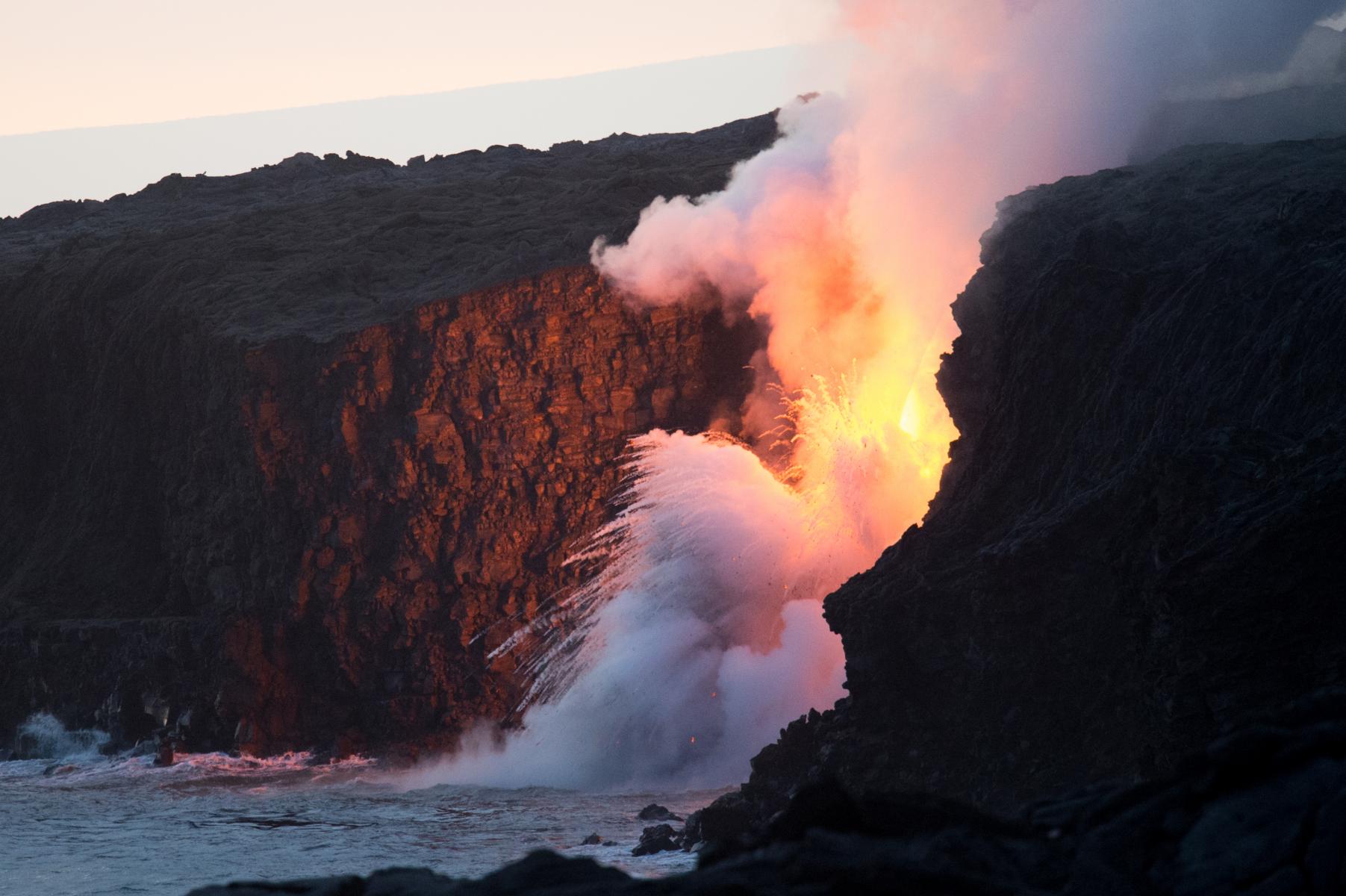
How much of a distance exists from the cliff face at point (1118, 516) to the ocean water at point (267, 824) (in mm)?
4378

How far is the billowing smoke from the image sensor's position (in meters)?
32.1

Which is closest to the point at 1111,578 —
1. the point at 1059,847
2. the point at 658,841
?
the point at 658,841

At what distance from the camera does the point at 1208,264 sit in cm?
2325

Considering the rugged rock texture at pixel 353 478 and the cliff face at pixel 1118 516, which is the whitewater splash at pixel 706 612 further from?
the cliff face at pixel 1118 516

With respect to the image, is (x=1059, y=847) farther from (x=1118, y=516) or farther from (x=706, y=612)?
(x=706, y=612)

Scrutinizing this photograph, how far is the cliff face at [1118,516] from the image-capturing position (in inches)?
674

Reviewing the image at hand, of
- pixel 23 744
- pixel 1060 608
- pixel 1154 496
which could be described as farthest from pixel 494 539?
pixel 1154 496

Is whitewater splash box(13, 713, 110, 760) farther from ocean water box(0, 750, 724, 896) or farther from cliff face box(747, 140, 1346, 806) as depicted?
cliff face box(747, 140, 1346, 806)

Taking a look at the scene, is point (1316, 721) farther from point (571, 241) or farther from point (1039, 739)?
point (571, 241)

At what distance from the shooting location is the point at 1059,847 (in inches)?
378

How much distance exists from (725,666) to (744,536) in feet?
9.23

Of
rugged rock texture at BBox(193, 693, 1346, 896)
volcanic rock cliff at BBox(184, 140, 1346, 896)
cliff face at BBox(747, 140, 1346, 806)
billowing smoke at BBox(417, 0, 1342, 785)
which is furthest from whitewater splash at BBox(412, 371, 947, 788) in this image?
rugged rock texture at BBox(193, 693, 1346, 896)

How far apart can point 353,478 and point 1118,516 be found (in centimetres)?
2207

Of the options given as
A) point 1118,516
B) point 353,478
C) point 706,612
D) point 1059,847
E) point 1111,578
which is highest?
point 353,478
